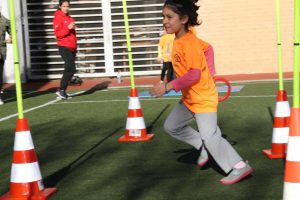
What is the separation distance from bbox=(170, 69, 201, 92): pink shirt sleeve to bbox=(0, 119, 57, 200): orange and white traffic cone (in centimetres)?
140

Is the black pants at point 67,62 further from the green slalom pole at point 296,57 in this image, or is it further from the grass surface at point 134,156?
the green slalom pole at point 296,57

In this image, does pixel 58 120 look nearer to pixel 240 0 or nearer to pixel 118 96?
pixel 118 96

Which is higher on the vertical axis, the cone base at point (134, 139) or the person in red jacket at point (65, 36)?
the person in red jacket at point (65, 36)

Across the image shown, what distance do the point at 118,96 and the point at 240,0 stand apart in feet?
21.6

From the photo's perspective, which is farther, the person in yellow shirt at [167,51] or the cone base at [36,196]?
the person in yellow shirt at [167,51]

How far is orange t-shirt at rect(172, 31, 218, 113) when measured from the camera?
5.40m

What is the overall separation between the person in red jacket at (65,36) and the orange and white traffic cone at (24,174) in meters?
7.91

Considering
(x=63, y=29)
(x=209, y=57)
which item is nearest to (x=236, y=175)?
(x=209, y=57)

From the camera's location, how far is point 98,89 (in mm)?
16203

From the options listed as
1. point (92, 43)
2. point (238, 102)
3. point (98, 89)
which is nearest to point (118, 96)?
point (98, 89)

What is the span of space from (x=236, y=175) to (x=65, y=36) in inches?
332

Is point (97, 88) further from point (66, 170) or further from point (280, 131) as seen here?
point (280, 131)

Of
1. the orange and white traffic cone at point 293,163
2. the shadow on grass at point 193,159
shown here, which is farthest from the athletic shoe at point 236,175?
the orange and white traffic cone at point 293,163

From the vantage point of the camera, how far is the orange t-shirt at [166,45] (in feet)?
45.2
